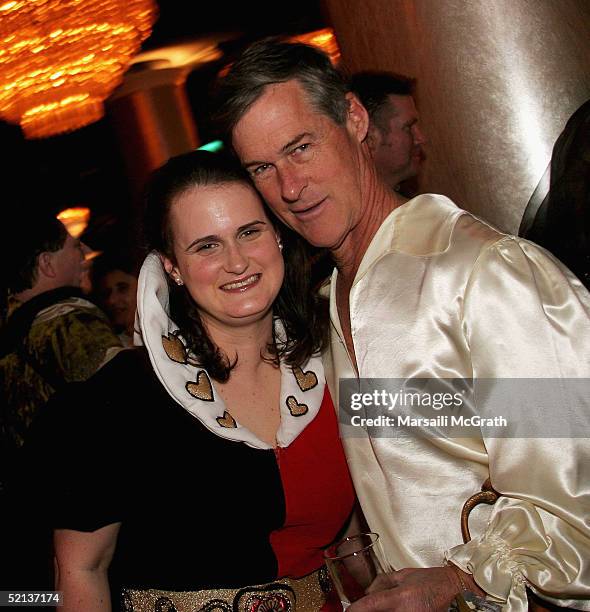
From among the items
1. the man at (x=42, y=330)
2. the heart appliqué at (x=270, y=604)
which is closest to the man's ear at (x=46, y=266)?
the man at (x=42, y=330)

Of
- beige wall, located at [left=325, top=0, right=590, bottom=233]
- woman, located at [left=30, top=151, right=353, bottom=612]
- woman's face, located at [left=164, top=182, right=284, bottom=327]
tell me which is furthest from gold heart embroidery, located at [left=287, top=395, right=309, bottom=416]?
beige wall, located at [left=325, top=0, right=590, bottom=233]

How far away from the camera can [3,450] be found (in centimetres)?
319

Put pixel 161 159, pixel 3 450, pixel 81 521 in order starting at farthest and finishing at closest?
pixel 161 159, pixel 3 450, pixel 81 521

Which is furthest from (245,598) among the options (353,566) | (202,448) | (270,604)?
(353,566)

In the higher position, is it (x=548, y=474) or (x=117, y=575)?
(x=548, y=474)

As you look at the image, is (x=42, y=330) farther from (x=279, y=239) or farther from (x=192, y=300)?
(x=279, y=239)

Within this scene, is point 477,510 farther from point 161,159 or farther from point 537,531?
point 161,159

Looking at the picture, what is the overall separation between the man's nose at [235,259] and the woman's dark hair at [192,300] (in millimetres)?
165

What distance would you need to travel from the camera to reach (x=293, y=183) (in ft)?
6.14

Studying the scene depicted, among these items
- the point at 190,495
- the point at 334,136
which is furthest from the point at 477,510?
the point at 334,136

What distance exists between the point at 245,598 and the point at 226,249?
889 millimetres

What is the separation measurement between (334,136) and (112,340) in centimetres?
163

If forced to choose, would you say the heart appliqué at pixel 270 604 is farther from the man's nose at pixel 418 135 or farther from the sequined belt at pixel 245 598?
the man's nose at pixel 418 135

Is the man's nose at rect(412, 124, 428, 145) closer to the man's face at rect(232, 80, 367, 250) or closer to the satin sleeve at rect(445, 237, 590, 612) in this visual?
the man's face at rect(232, 80, 367, 250)
